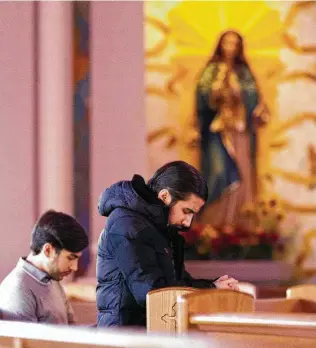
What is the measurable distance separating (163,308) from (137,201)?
0.52m

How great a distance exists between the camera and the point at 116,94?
7.66m

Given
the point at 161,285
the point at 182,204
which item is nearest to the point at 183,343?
the point at 161,285

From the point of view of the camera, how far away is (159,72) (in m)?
11.8

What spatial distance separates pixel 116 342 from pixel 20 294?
1456 mm

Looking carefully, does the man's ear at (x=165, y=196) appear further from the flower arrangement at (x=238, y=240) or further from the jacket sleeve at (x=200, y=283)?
the flower arrangement at (x=238, y=240)

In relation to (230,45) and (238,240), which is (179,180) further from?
(230,45)

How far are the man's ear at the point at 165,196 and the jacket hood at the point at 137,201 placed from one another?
0.02 meters

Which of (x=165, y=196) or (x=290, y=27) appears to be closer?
(x=165, y=196)

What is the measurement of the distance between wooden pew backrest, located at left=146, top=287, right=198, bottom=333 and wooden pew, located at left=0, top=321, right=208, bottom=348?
16.3 inches

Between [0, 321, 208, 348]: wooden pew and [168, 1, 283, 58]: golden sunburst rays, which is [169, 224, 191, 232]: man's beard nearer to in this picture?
[0, 321, 208, 348]: wooden pew

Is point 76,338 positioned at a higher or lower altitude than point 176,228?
lower

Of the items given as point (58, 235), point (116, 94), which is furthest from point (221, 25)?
point (58, 235)

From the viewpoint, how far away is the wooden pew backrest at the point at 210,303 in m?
3.32

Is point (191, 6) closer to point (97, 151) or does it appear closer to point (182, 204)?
point (97, 151)
